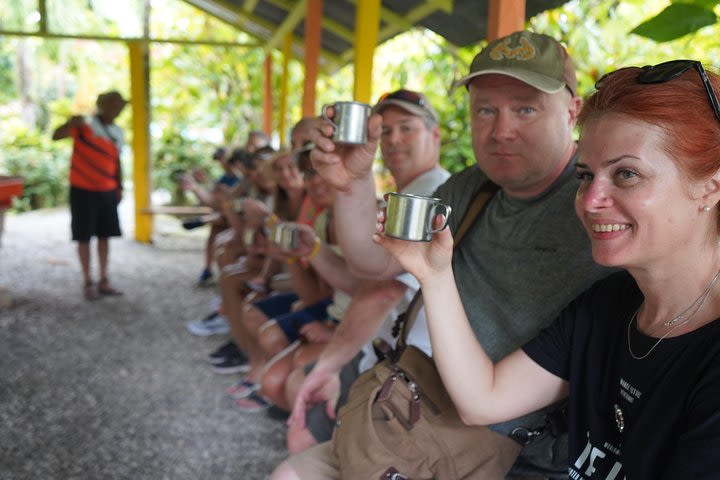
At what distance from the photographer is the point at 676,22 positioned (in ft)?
5.12

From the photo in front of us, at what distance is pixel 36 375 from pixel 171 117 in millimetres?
11098

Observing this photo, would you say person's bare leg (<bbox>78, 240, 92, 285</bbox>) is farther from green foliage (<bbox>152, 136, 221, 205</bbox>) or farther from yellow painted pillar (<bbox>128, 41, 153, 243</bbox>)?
green foliage (<bbox>152, 136, 221, 205</bbox>)

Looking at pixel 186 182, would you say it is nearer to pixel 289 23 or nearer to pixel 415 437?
pixel 289 23

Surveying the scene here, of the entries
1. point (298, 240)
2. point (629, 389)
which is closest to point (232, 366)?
point (298, 240)

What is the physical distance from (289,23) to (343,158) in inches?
220

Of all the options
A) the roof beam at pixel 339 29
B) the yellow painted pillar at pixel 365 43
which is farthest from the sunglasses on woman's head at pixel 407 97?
the roof beam at pixel 339 29

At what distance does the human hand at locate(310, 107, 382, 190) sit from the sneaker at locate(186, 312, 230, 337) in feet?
10.7

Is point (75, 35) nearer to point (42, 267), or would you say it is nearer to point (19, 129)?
point (42, 267)

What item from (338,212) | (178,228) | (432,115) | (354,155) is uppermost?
(432,115)

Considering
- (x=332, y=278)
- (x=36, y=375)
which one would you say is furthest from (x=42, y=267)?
(x=332, y=278)

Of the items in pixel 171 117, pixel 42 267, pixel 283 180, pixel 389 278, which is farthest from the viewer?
pixel 171 117

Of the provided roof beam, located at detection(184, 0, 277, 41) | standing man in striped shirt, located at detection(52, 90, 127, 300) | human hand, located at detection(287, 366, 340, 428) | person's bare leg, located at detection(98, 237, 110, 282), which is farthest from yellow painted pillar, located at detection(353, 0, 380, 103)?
roof beam, located at detection(184, 0, 277, 41)

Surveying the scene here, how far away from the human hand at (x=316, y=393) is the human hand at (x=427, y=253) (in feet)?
3.40

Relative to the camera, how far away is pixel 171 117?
14117 mm
